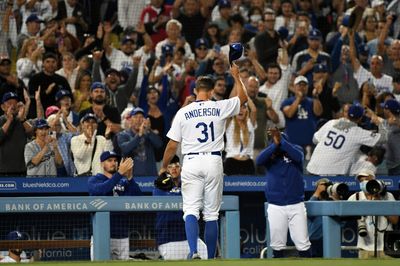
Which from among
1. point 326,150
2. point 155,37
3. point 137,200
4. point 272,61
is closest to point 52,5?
point 155,37

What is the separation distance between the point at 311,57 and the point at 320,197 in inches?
162

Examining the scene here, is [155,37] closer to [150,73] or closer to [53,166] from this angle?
[150,73]

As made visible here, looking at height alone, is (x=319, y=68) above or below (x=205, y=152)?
above

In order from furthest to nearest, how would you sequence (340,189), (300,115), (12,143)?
(300,115) < (12,143) < (340,189)

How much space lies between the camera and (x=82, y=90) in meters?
16.8

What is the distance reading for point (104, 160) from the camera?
13.6 meters

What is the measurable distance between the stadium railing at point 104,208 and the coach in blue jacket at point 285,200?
2.22 ft

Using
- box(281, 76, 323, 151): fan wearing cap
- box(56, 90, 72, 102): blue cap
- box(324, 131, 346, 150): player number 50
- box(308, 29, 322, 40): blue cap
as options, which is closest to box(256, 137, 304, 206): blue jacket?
box(324, 131, 346, 150): player number 50

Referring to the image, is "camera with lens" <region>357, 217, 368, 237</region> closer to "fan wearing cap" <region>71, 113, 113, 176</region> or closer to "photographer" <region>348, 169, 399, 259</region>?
"photographer" <region>348, 169, 399, 259</region>

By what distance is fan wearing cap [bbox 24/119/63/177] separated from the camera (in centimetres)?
1484

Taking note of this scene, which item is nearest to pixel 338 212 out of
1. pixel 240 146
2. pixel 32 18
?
pixel 240 146

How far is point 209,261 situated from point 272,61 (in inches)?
334

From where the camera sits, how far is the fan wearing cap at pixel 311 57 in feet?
59.5

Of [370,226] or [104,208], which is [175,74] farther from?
[104,208]
